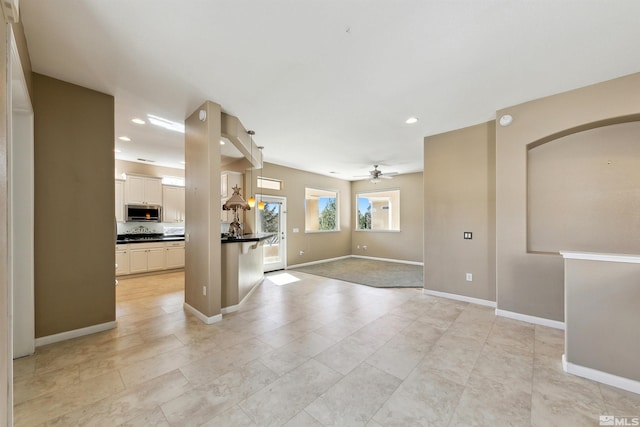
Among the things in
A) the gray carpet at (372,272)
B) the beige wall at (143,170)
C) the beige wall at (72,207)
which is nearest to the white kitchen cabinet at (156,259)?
the beige wall at (143,170)

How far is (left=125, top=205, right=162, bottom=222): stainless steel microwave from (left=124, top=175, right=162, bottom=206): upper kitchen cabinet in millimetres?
127

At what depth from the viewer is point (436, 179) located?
4.37 meters

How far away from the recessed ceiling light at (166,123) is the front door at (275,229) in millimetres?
2701

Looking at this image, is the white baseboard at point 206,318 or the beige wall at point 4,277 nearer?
the beige wall at point 4,277

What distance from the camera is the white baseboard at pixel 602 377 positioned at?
194 cm

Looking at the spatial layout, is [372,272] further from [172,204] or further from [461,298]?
[172,204]

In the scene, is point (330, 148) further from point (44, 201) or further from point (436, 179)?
point (44, 201)

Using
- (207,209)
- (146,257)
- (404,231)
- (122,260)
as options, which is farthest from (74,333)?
(404,231)

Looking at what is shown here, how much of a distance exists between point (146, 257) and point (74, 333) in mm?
3488

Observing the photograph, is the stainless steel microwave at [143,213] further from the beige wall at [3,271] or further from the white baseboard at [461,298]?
the white baseboard at [461,298]

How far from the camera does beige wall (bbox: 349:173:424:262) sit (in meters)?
7.69

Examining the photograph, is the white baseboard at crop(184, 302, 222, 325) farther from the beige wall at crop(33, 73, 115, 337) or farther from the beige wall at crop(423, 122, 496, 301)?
the beige wall at crop(423, 122, 496, 301)

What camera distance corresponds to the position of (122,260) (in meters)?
5.64

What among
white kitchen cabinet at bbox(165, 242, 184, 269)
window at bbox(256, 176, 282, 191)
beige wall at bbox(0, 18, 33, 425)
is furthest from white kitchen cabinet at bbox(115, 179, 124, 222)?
beige wall at bbox(0, 18, 33, 425)
